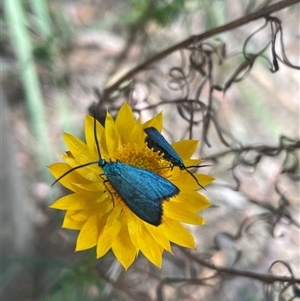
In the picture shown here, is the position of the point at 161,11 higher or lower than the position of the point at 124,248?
higher

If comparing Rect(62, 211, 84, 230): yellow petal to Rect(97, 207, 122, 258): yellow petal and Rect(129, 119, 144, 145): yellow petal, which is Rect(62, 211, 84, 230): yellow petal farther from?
Rect(129, 119, 144, 145): yellow petal

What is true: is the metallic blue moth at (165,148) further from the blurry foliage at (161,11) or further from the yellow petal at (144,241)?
the blurry foliage at (161,11)

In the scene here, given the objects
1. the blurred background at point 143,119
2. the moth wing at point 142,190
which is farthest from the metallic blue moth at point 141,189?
the blurred background at point 143,119

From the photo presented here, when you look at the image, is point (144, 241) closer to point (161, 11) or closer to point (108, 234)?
point (108, 234)

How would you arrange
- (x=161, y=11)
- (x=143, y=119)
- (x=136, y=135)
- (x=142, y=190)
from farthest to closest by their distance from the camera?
(x=143, y=119), (x=161, y=11), (x=136, y=135), (x=142, y=190)

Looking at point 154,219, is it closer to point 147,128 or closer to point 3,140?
point 147,128

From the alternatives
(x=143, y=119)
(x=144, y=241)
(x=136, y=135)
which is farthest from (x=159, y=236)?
(x=143, y=119)
